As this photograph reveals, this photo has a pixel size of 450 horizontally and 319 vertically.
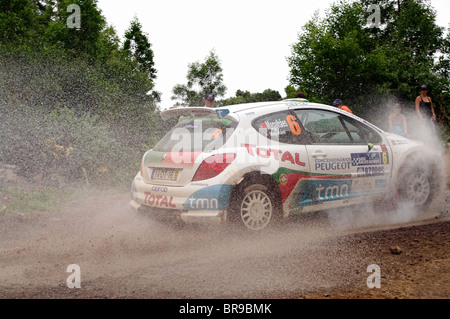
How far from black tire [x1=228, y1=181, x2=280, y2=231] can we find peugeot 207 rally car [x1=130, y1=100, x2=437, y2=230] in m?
0.01

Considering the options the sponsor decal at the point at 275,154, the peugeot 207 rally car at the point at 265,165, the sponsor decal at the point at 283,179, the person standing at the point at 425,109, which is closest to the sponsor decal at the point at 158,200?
the peugeot 207 rally car at the point at 265,165

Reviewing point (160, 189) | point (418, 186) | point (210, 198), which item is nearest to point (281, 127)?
point (210, 198)

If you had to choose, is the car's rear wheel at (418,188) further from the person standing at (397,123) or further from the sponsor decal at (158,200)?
the person standing at (397,123)

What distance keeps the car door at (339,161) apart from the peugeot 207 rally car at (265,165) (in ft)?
0.04

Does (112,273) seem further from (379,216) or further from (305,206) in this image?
(379,216)

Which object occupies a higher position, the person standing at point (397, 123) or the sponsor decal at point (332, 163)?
the person standing at point (397, 123)

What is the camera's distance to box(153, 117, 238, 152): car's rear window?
504cm

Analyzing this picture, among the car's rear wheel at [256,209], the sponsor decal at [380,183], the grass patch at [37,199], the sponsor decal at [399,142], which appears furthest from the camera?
the grass patch at [37,199]

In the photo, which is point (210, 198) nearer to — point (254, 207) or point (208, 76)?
point (254, 207)

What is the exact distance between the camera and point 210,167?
483 centimetres

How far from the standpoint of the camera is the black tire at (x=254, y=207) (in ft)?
16.0

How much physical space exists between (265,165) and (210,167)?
27.5 inches
